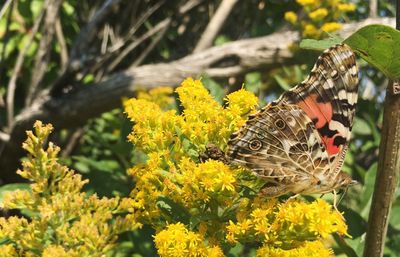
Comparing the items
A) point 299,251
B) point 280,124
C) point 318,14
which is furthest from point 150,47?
point 299,251

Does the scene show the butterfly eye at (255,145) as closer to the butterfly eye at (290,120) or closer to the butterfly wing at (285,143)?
the butterfly wing at (285,143)

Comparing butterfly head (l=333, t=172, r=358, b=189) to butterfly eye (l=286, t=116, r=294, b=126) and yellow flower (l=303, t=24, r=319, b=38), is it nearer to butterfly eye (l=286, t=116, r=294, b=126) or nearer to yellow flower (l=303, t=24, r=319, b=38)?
butterfly eye (l=286, t=116, r=294, b=126)

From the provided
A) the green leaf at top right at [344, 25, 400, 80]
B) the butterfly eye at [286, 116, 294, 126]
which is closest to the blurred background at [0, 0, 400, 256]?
the butterfly eye at [286, 116, 294, 126]

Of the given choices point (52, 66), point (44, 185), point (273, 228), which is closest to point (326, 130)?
point (273, 228)

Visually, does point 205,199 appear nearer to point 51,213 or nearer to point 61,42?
point 51,213

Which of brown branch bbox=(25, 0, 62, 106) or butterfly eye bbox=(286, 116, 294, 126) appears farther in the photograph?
brown branch bbox=(25, 0, 62, 106)

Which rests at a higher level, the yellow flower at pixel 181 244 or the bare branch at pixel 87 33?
the bare branch at pixel 87 33

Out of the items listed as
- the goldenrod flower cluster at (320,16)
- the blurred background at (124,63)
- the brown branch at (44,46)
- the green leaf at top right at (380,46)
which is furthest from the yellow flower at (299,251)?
the brown branch at (44,46)

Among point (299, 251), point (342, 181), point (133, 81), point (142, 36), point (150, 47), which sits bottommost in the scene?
point (299, 251)
